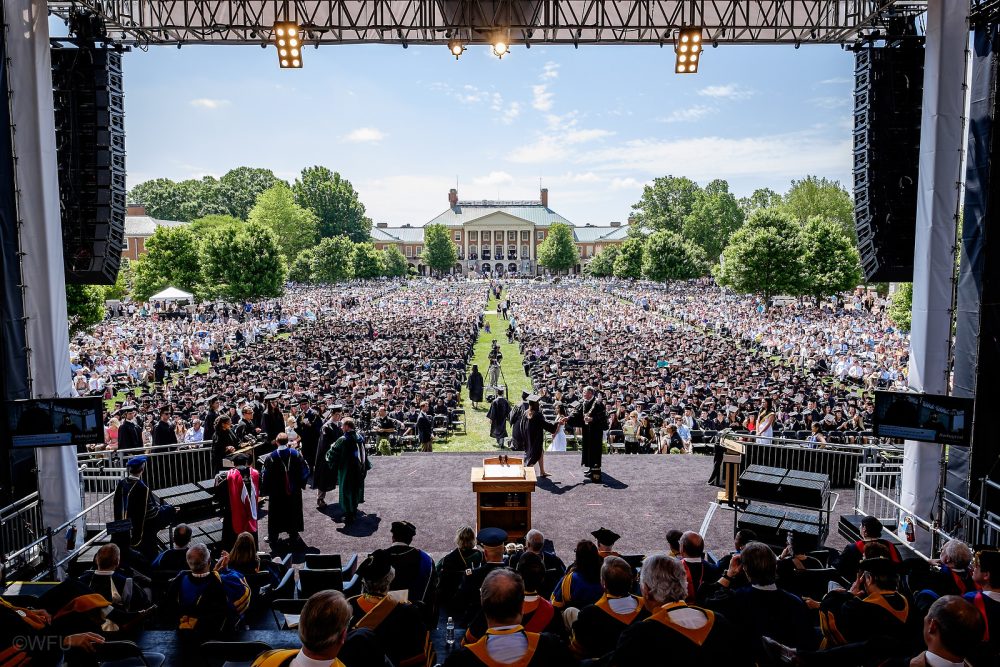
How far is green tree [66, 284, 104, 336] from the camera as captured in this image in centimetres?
2494

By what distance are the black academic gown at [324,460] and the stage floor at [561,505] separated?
0.39 m

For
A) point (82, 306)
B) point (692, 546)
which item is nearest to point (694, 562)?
point (692, 546)

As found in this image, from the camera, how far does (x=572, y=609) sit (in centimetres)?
393

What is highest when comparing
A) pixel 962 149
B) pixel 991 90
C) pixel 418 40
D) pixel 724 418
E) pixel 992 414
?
pixel 418 40

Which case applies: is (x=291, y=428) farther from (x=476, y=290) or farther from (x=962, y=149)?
(x=476, y=290)

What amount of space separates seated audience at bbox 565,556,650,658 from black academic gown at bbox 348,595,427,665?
0.94 m

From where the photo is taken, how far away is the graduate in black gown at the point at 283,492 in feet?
26.5

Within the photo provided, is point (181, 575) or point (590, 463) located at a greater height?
point (181, 575)

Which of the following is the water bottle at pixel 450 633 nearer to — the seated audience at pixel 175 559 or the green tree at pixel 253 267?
the seated audience at pixel 175 559

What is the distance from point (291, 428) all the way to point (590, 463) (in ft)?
21.0

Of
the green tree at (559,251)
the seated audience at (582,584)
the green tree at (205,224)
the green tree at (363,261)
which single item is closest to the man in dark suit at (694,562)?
the seated audience at (582,584)

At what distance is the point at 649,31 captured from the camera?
1068 cm

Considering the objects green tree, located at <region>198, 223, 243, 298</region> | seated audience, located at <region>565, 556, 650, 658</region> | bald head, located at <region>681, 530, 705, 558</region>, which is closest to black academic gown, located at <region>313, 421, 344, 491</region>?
bald head, located at <region>681, 530, 705, 558</region>

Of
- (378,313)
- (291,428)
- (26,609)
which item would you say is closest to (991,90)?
(26,609)
